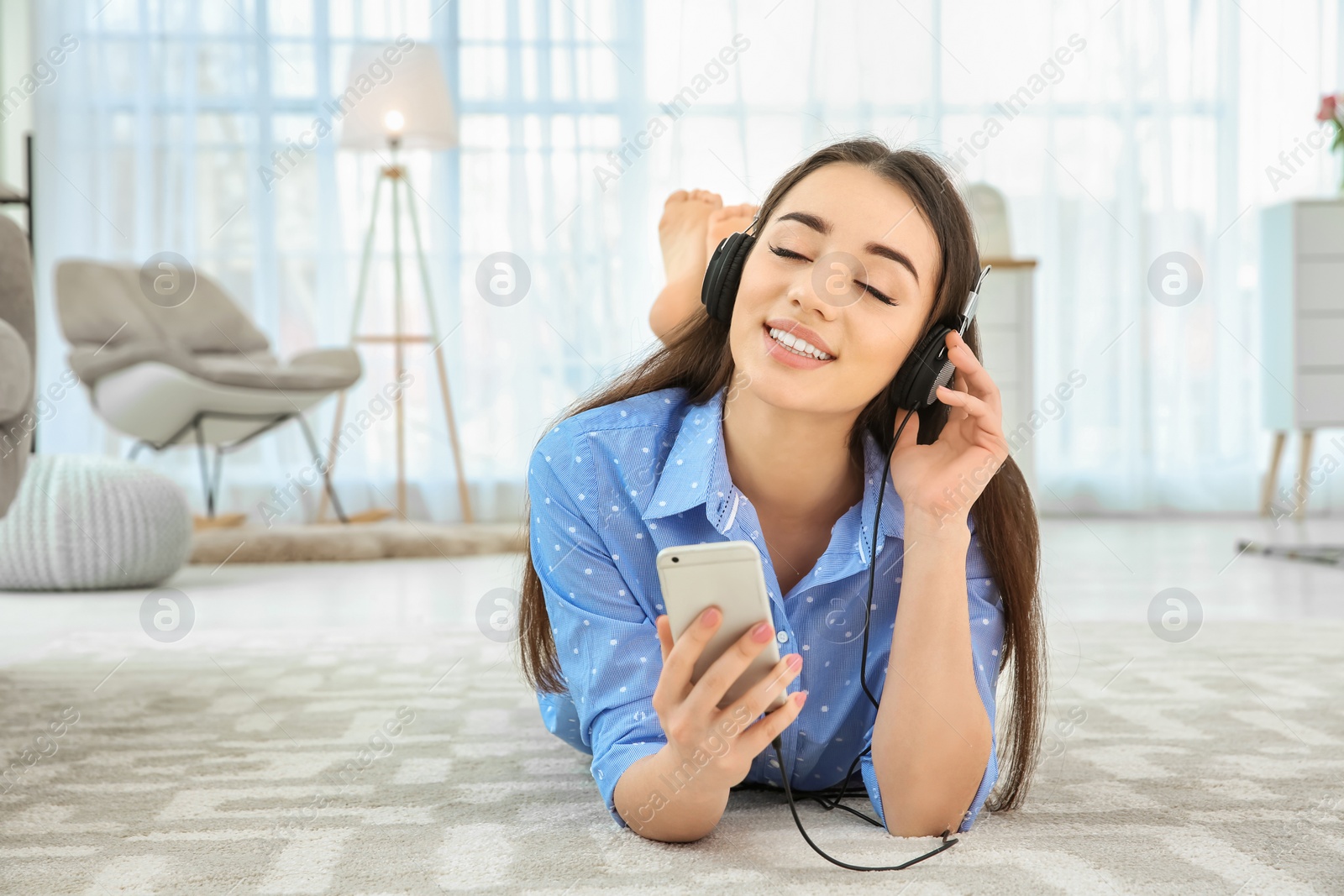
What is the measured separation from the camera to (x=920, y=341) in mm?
956

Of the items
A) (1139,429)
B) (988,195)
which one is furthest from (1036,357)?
(988,195)

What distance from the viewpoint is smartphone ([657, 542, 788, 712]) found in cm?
70

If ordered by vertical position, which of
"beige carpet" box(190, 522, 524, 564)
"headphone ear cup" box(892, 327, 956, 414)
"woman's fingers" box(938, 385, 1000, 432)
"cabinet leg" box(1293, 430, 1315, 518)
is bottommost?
"beige carpet" box(190, 522, 524, 564)

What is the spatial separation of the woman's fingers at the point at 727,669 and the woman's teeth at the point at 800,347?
261 mm

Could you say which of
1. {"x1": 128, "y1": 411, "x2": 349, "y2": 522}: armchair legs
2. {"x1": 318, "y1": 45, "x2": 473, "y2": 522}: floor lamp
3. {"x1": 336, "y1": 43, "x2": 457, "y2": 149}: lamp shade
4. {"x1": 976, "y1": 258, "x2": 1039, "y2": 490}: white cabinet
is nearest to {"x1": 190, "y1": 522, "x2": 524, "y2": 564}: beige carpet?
{"x1": 128, "y1": 411, "x2": 349, "y2": 522}: armchair legs

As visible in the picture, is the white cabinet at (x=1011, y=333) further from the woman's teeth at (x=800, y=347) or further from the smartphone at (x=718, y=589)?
the smartphone at (x=718, y=589)

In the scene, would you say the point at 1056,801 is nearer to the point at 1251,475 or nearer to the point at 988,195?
the point at 988,195

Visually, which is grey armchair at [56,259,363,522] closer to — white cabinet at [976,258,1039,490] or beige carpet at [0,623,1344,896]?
beige carpet at [0,623,1344,896]

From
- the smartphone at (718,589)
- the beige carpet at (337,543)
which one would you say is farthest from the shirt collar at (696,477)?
the beige carpet at (337,543)

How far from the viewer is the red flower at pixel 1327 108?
357 centimetres

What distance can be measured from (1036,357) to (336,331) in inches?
105

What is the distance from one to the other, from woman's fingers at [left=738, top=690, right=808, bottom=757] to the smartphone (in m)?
0.04

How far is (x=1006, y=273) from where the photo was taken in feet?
12.1

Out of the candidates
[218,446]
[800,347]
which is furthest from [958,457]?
[218,446]
